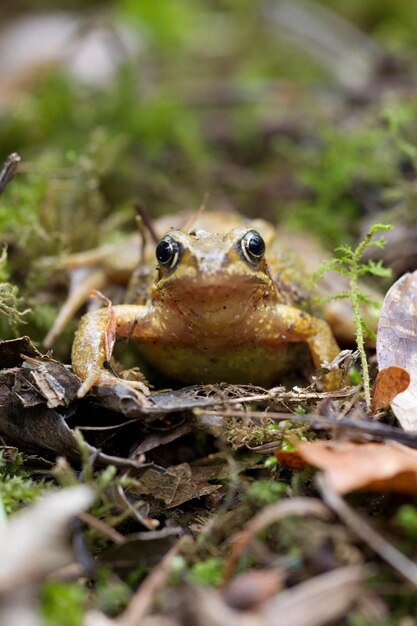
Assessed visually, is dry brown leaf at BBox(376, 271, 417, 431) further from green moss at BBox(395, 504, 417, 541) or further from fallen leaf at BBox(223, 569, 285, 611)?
fallen leaf at BBox(223, 569, 285, 611)

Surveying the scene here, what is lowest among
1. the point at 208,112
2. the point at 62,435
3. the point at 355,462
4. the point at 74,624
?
the point at 208,112

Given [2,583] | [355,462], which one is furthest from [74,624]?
[355,462]

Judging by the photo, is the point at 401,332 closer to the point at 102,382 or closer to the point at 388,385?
the point at 388,385

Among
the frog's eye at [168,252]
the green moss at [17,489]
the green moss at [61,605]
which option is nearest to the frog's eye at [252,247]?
the frog's eye at [168,252]

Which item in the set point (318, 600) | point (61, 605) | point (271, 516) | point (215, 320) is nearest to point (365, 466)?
point (271, 516)

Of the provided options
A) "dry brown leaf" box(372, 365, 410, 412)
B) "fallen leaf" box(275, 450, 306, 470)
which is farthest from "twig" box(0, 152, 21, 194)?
"dry brown leaf" box(372, 365, 410, 412)

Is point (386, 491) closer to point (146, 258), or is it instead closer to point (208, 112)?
point (146, 258)

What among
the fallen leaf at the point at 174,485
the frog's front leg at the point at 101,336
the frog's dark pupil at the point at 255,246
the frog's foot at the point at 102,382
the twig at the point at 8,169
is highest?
the twig at the point at 8,169

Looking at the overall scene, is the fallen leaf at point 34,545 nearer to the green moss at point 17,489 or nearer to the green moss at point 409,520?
the green moss at point 17,489
